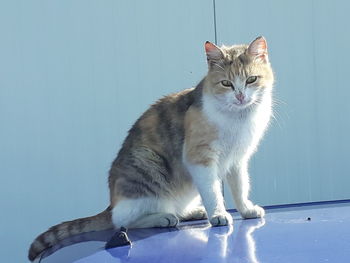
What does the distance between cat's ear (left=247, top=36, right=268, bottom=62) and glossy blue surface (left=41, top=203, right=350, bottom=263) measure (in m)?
0.81

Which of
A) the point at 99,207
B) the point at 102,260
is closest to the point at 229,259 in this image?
the point at 102,260

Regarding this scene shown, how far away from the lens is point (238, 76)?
2.80 m

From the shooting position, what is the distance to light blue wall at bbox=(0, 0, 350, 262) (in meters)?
4.66

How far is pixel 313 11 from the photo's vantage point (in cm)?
509

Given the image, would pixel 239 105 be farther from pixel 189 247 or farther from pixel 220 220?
Answer: pixel 189 247

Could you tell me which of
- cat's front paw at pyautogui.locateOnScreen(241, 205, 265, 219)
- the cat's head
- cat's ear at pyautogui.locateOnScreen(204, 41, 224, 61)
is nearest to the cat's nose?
the cat's head

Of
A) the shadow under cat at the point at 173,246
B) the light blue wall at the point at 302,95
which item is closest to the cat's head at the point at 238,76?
the shadow under cat at the point at 173,246

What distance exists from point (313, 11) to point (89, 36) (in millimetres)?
1934

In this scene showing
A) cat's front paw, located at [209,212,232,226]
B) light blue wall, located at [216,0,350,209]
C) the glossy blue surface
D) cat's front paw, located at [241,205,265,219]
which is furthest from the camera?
light blue wall, located at [216,0,350,209]

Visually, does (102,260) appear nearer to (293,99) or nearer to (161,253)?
(161,253)

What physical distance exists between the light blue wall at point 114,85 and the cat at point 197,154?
182 cm

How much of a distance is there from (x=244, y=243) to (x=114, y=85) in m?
3.06

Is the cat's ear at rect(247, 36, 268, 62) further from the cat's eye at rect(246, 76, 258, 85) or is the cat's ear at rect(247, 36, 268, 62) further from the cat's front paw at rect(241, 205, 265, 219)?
the cat's front paw at rect(241, 205, 265, 219)

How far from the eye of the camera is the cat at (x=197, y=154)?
272 cm
